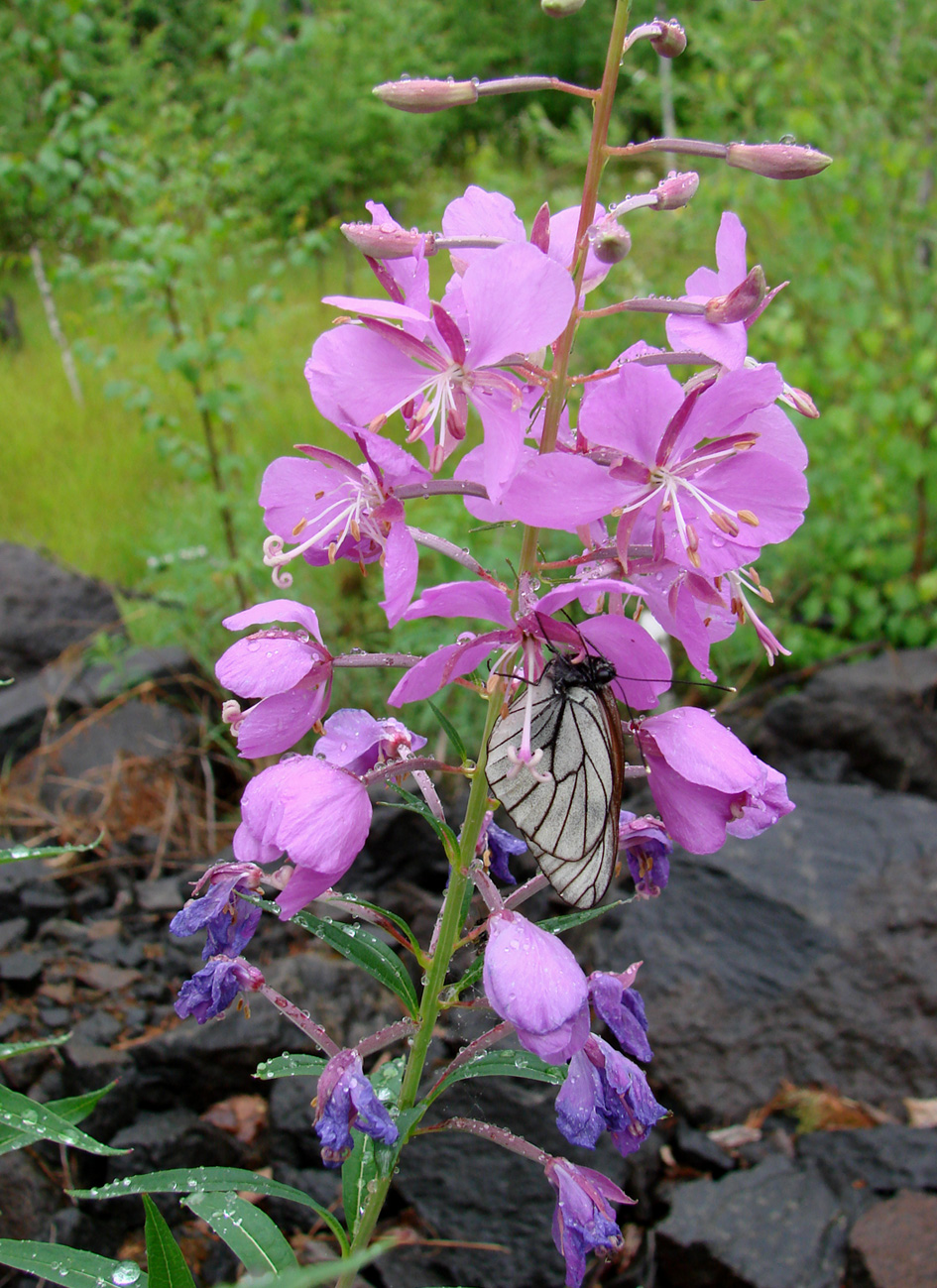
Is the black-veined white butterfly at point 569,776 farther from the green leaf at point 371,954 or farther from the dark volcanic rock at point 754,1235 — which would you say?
the dark volcanic rock at point 754,1235

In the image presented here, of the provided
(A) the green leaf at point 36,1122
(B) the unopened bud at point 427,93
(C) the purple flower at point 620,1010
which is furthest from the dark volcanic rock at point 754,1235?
(B) the unopened bud at point 427,93

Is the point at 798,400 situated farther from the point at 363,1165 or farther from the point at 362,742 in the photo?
the point at 363,1165

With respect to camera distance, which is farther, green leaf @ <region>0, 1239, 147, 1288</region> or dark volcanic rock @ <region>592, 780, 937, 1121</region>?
dark volcanic rock @ <region>592, 780, 937, 1121</region>

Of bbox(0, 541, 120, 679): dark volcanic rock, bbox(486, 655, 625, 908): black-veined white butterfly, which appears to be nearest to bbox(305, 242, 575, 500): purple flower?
bbox(486, 655, 625, 908): black-veined white butterfly

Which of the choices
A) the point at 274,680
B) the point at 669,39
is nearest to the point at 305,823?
the point at 274,680

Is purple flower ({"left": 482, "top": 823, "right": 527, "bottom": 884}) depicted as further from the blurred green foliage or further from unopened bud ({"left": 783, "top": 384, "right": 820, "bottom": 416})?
the blurred green foliage

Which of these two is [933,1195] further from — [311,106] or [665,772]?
[311,106]
